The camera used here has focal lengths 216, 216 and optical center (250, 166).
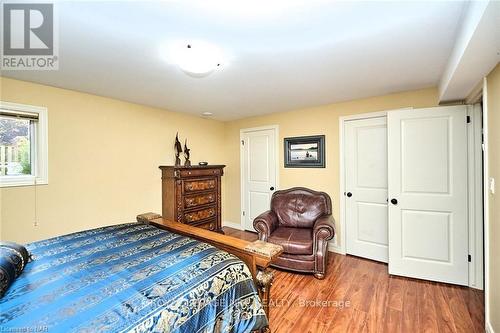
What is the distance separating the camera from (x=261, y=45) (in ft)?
5.56

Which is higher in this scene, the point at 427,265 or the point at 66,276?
the point at 66,276

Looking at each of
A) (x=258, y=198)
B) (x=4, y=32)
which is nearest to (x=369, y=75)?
(x=258, y=198)

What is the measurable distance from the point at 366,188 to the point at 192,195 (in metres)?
2.64

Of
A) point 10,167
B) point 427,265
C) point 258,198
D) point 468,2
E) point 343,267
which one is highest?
point 468,2

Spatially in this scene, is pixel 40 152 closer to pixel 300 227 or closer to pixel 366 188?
pixel 300 227

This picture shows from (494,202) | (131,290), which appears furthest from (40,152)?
(494,202)

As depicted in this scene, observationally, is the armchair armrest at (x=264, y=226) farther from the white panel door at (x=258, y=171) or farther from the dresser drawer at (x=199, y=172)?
the dresser drawer at (x=199, y=172)

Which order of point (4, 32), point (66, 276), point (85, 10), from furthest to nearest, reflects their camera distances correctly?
1. point (4, 32)
2. point (85, 10)
3. point (66, 276)

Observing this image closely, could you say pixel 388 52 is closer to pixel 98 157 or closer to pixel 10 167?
pixel 98 157

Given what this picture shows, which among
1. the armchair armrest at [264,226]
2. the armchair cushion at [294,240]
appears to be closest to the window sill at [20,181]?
the armchair armrest at [264,226]

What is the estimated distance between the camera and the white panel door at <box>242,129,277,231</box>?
4.08 meters

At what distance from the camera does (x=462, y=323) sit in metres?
1.81

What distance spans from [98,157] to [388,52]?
3.46 m

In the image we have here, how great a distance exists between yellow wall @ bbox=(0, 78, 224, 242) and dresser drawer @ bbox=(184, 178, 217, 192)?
52cm
